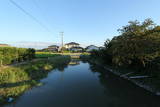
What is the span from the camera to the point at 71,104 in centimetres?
586

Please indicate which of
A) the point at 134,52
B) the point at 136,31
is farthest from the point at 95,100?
the point at 136,31

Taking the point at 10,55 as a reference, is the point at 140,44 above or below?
above

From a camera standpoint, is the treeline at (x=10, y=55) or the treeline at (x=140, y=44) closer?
the treeline at (x=140, y=44)

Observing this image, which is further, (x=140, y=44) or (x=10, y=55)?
(x=10, y=55)

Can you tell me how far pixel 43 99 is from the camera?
254 inches

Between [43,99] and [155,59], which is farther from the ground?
[155,59]

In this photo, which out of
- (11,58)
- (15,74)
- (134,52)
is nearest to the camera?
(15,74)

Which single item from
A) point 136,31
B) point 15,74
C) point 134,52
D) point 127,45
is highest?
point 136,31

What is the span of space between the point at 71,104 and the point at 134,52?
7599 millimetres

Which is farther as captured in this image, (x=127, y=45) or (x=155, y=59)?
(x=127, y=45)

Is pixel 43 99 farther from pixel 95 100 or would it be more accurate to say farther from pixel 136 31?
pixel 136 31

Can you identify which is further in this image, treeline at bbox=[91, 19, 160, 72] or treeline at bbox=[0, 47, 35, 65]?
treeline at bbox=[0, 47, 35, 65]

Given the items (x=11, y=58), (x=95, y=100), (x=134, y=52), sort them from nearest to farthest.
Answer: (x=95, y=100)
(x=134, y=52)
(x=11, y=58)

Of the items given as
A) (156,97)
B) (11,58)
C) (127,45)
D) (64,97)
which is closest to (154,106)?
(156,97)
